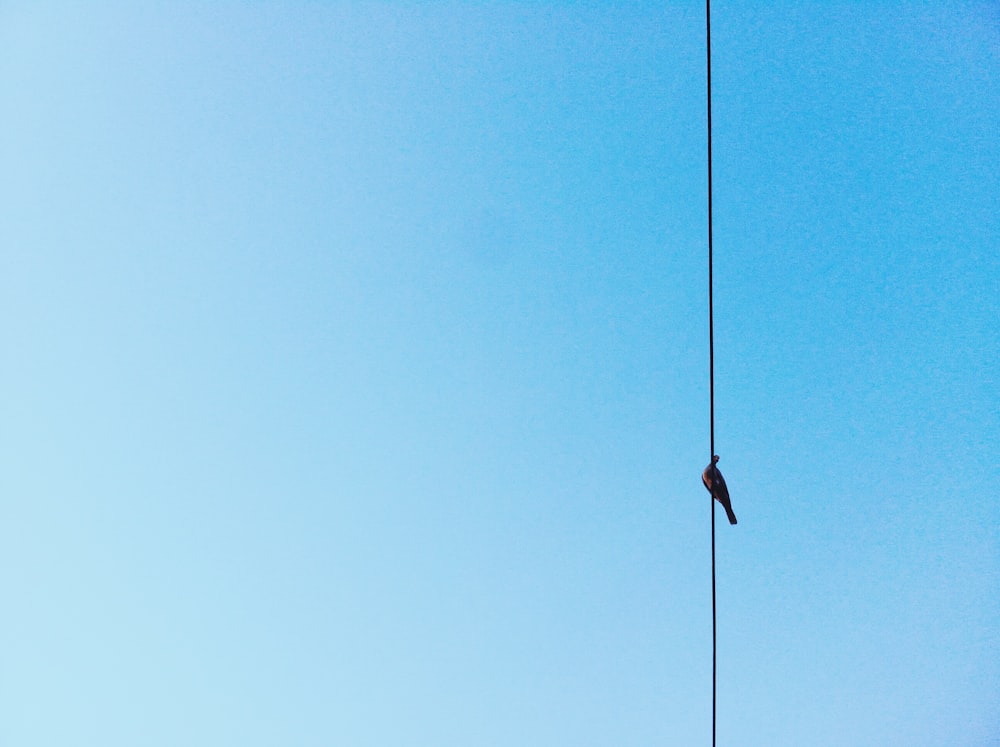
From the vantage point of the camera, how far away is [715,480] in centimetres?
603
